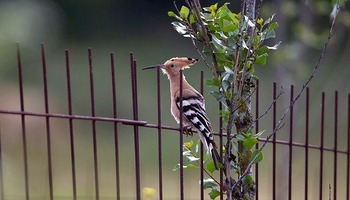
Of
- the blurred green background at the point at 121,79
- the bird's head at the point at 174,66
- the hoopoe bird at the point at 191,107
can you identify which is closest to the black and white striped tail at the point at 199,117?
the hoopoe bird at the point at 191,107

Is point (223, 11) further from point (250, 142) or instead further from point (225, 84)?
point (250, 142)

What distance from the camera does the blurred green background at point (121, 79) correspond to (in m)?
6.62

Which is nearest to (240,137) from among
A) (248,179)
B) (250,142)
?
(250,142)

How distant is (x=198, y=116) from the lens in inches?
160

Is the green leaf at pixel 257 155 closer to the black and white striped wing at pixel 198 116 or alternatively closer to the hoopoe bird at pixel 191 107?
the hoopoe bird at pixel 191 107

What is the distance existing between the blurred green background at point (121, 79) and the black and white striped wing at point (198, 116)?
1.48 metres

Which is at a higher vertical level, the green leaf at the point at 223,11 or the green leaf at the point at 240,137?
the green leaf at the point at 223,11

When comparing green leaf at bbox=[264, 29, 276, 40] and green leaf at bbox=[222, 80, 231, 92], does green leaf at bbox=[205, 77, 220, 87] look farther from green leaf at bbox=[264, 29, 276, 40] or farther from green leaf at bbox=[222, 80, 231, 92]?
green leaf at bbox=[264, 29, 276, 40]

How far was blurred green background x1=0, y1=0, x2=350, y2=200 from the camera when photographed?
6.62 m

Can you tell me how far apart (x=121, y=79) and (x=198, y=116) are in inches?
372

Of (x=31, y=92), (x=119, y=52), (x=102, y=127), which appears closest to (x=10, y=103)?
(x=31, y=92)

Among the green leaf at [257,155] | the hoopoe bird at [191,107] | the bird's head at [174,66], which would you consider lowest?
the green leaf at [257,155]

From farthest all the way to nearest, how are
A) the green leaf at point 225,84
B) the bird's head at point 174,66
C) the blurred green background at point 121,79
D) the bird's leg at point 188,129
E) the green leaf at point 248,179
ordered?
1. the blurred green background at point 121,79
2. the bird's head at point 174,66
3. the bird's leg at point 188,129
4. the green leaf at point 248,179
5. the green leaf at point 225,84

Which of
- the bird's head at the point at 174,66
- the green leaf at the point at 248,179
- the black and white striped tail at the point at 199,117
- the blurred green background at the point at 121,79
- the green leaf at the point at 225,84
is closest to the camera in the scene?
the green leaf at the point at 225,84
